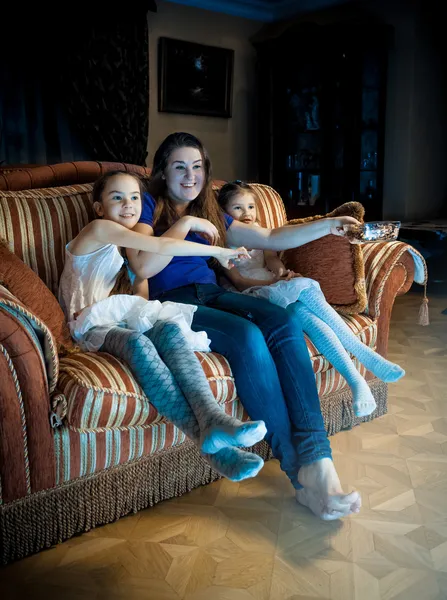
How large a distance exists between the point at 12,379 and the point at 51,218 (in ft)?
2.50

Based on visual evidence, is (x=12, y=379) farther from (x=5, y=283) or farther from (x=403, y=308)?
(x=403, y=308)

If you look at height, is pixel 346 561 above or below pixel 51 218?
below

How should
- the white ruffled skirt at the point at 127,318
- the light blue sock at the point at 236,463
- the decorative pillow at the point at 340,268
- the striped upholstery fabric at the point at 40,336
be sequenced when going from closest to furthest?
the light blue sock at the point at 236,463 → the striped upholstery fabric at the point at 40,336 → the white ruffled skirt at the point at 127,318 → the decorative pillow at the point at 340,268

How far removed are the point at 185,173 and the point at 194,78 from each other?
3.31 metres

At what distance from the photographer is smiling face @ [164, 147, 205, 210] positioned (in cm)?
203

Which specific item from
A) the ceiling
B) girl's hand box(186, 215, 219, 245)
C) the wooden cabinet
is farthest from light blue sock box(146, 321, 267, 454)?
the ceiling

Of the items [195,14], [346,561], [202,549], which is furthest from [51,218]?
[195,14]

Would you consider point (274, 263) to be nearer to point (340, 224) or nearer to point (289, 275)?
point (289, 275)

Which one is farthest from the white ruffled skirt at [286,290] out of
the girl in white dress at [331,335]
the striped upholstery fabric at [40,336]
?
the striped upholstery fabric at [40,336]

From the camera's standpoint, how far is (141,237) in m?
1.81

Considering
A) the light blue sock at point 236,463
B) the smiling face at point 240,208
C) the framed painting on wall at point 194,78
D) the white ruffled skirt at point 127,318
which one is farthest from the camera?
the framed painting on wall at point 194,78

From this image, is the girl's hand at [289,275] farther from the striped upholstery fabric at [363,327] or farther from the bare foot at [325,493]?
the bare foot at [325,493]

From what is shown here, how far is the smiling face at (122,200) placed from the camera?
191 cm

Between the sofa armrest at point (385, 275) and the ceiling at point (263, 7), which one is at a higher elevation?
A: the ceiling at point (263, 7)
